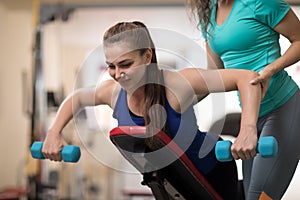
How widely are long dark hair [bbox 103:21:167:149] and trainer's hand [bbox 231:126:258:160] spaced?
6.6 inches

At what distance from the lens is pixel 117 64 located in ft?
3.42

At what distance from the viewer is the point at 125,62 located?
1042mm

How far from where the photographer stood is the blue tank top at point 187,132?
1081 mm

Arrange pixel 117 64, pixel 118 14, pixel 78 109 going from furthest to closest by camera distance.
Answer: pixel 118 14
pixel 78 109
pixel 117 64

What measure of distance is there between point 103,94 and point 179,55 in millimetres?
200

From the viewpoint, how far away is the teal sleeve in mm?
1076

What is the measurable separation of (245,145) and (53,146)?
0.47m

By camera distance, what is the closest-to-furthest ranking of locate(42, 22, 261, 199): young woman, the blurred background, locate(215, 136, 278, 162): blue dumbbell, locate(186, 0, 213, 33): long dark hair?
locate(215, 136, 278, 162): blue dumbbell → locate(42, 22, 261, 199): young woman → locate(186, 0, 213, 33): long dark hair → the blurred background

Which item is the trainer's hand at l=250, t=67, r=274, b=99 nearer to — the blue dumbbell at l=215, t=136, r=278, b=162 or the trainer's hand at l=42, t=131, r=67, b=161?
the blue dumbbell at l=215, t=136, r=278, b=162

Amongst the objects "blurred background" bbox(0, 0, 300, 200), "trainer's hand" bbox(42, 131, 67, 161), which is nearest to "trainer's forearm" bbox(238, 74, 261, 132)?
"trainer's hand" bbox(42, 131, 67, 161)

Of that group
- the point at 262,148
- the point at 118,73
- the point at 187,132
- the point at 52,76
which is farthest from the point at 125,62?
the point at 52,76

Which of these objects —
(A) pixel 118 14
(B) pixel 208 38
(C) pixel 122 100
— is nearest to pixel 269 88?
(B) pixel 208 38

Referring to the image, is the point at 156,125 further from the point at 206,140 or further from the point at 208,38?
the point at 208,38

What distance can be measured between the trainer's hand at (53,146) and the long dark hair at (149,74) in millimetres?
→ 246
